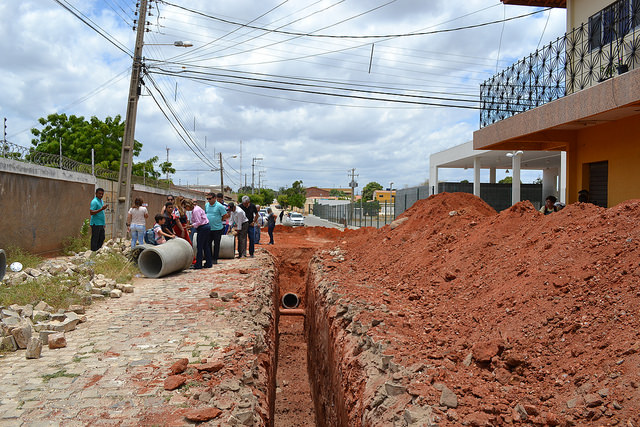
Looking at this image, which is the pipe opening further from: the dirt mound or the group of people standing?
Result: the dirt mound

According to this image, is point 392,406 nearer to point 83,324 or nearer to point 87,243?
point 83,324

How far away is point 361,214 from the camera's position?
33.6 metres

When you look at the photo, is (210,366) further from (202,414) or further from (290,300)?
(290,300)

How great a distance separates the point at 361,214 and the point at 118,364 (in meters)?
29.6

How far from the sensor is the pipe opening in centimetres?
938

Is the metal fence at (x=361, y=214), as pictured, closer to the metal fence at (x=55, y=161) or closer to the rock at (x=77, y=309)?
the metal fence at (x=55, y=161)

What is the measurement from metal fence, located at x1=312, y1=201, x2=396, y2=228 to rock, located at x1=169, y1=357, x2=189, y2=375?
75.6 ft

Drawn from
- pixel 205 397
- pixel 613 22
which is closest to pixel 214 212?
pixel 205 397

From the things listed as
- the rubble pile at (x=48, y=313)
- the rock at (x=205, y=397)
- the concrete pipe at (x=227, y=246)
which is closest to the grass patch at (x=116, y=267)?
the rubble pile at (x=48, y=313)

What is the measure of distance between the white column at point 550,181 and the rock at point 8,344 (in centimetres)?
2465

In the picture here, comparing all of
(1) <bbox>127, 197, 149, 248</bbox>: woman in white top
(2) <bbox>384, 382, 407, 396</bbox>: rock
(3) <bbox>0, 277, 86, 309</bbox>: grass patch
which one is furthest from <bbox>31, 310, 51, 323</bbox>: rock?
(1) <bbox>127, 197, 149, 248</bbox>: woman in white top

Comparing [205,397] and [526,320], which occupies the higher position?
[526,320]

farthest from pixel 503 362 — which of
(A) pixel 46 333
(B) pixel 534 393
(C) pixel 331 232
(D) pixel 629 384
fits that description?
(C) pixel 331 232

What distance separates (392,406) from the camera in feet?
11.5
